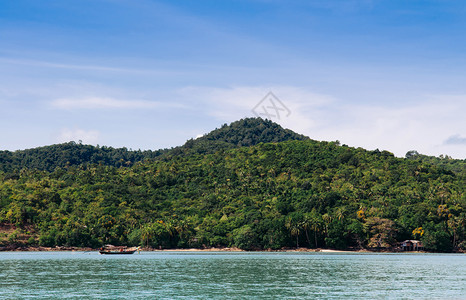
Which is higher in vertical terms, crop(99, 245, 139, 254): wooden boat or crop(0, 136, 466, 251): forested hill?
crop(0, 136, 466, 251): forested hill

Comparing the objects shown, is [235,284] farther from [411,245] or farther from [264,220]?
[411,245]

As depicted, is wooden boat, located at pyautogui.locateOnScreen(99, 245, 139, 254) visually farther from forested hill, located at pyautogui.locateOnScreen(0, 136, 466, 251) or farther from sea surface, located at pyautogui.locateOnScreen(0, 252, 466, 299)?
sea surface, located at pyautogui.locateOnScreen(0, 252, 466, 299)

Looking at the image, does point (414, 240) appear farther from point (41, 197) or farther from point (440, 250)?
point (41, 197)

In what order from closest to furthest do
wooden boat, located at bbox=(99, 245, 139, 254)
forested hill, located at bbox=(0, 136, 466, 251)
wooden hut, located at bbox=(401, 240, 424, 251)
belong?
wooden boat, located at bbox=(99, 245, 139, 254)
wooden hut, located at bbox=(401, 240, 424, 251)
forested hill, located at bbox=(0, 136, 466, 251)

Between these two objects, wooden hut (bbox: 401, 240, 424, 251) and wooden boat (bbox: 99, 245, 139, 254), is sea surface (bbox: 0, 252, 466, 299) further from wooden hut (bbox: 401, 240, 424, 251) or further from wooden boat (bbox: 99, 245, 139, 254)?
wooden hut (bbox: 401, 240, 424, 251)

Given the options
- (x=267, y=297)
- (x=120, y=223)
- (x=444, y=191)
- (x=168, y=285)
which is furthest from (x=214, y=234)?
(x=267, y=297)

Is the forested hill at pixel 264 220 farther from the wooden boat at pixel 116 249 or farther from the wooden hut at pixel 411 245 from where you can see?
the wooden boat at pixel 116 249

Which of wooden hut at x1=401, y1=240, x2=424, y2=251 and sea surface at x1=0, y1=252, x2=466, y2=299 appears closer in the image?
sea surface at x1=0, y1=252, x2=466, y2=299

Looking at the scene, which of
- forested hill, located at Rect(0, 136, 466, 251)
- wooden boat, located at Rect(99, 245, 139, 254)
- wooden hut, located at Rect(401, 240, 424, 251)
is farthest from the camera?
forested hill, located at Rect(0, 136, 466, 251)

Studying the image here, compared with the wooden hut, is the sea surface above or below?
below

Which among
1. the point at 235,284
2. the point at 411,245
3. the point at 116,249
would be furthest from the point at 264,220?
the point at 235,284

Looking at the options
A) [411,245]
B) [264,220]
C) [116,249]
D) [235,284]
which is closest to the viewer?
[235,284]

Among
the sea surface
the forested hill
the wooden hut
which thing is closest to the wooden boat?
the forested hill

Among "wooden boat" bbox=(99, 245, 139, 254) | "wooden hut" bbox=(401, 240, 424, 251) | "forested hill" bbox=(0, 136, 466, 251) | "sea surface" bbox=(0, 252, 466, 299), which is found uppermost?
"forested hill" bbox=(0, 136, 466, 251)
